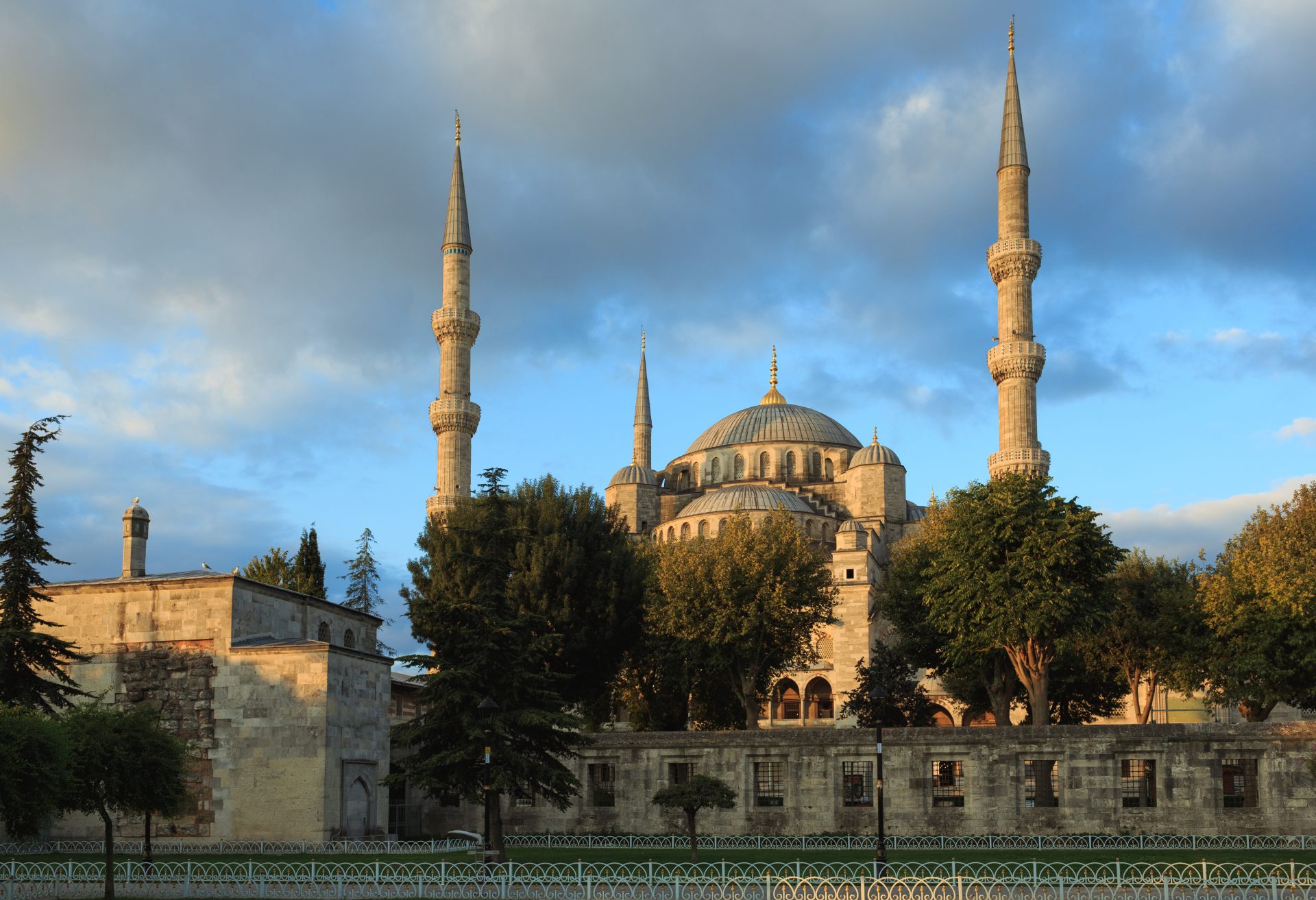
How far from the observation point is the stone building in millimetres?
29141

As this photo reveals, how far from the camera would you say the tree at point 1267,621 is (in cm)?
3478

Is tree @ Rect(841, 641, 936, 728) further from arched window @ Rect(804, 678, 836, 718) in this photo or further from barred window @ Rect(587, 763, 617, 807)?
arched window @ Rect(804, 678, 836, 718)

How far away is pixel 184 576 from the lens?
103ft

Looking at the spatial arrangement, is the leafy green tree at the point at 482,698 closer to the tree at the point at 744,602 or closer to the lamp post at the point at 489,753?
the lamp post at the point at 489,753

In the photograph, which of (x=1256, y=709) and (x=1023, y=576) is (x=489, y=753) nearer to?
(x=1023, y=576)

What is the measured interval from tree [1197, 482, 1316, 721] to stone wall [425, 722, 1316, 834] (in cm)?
548

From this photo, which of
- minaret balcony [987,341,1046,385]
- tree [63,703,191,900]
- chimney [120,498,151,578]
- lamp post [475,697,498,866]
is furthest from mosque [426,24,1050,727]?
tree [63,703,191,900]

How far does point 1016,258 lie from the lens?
48.8 meters

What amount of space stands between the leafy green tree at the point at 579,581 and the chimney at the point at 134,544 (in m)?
10.4

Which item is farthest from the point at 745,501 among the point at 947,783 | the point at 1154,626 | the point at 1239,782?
the point at 1239,782

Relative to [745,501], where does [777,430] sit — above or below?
above

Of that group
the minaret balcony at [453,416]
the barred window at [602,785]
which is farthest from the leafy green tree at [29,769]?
the minaret balcony at [453,416]

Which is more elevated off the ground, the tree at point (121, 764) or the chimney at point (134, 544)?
the chimney at point (134, 544)

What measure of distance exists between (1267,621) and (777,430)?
45.0 m
